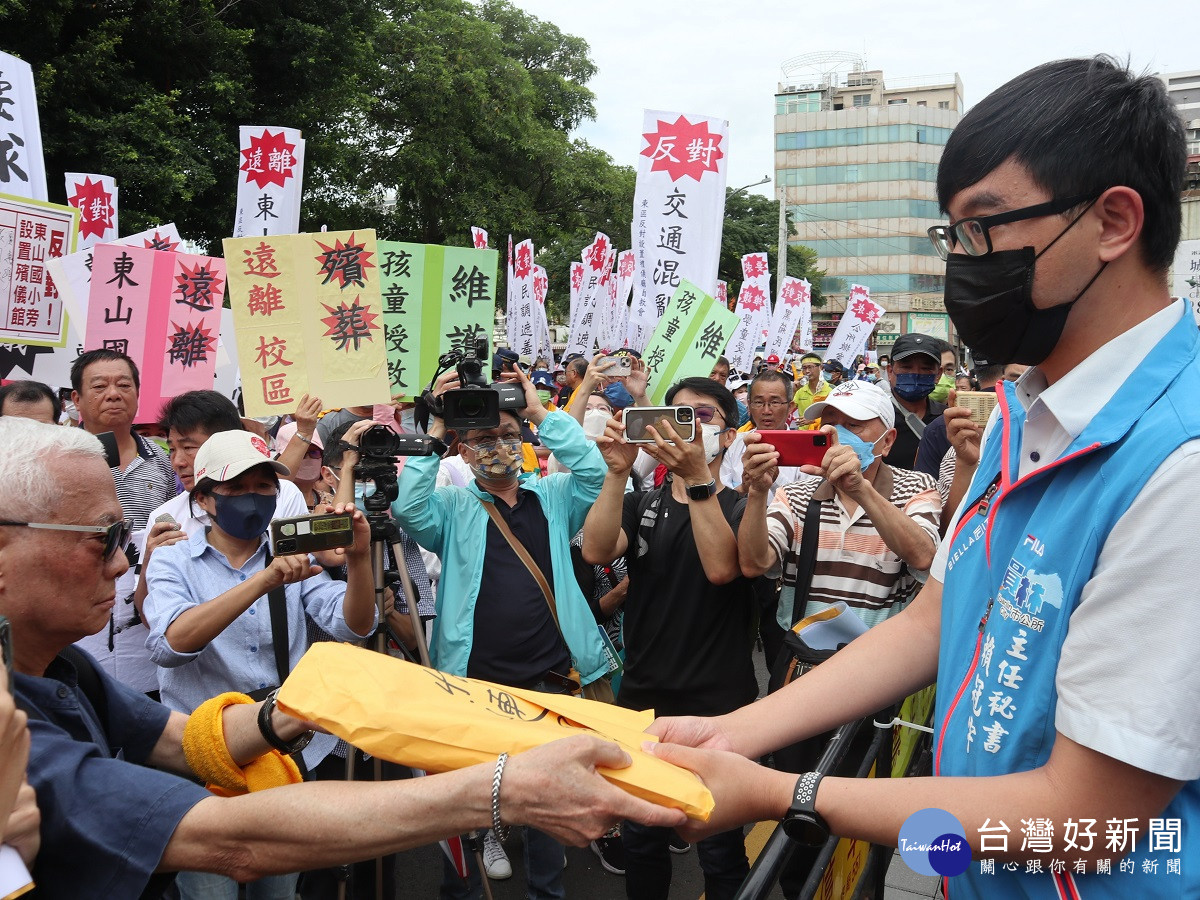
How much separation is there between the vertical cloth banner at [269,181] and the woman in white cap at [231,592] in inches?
227

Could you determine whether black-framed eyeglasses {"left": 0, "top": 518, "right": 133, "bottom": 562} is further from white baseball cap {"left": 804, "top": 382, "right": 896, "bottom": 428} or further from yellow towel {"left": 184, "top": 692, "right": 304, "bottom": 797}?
white baseball cap {"left": 804, "top": 382, "right": 896, "bottom": 428}

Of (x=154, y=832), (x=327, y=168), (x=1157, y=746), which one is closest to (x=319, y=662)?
(x=154, y=832)

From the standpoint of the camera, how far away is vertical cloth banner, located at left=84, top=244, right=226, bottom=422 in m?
5.27

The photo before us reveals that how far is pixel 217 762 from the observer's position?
7.13 ft

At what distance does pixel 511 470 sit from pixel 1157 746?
2.93 metres

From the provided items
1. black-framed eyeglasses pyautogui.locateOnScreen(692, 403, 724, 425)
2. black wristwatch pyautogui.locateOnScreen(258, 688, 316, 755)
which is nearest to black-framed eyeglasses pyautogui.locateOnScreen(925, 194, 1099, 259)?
black wristwatch pyautogui.locateOnScreen(258, 688, 316, 755)

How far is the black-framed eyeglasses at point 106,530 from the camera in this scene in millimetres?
1769

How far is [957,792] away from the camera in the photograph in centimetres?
145

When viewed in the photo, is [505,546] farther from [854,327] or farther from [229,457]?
[854,327]

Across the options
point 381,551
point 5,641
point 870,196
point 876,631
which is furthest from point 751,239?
point 5,641

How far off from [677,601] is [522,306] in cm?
1070

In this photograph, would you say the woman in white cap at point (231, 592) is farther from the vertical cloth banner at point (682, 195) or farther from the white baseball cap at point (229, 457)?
the vertical cloth banner at point (682, 195)

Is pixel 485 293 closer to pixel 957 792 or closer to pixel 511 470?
pixel 511 470

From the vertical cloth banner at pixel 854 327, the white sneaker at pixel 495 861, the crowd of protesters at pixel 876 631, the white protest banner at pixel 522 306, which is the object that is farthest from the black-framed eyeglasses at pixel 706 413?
the vertical cloth banner at pixel 854 327
